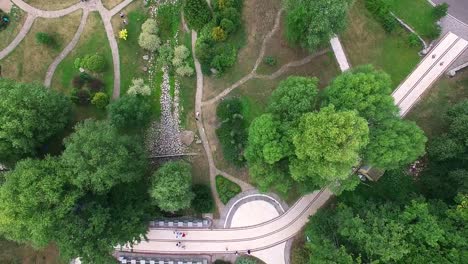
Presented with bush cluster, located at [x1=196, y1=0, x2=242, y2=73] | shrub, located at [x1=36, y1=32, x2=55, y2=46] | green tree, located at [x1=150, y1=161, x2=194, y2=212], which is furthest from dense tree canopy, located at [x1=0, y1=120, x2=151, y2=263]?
shrub, located at [x1=36, y1=32, x2=55, y2=46]

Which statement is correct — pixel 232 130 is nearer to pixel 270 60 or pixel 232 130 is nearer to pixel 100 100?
pixel 270 60

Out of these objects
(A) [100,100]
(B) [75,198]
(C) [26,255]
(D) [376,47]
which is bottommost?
(C) [26,255]

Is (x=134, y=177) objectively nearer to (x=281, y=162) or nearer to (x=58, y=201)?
(x=58, y=201)

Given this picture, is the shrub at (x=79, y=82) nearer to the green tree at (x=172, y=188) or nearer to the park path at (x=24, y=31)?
the park path at (x=24, y=31)

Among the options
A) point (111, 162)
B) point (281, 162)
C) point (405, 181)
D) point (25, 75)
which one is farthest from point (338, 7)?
point (25, 75)

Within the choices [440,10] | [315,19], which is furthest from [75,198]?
[440,10]

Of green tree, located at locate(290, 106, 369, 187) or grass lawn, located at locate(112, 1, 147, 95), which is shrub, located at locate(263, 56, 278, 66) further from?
grass lawn, located at locate(112, 1, 147, 95)
